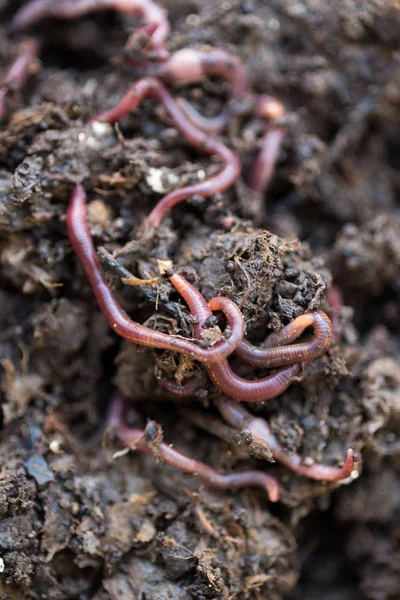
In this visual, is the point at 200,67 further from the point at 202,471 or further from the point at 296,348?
the point at 202,471

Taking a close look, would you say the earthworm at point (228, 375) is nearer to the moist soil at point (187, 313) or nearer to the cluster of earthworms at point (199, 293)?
the cluster of earthworms at point (199, 293)

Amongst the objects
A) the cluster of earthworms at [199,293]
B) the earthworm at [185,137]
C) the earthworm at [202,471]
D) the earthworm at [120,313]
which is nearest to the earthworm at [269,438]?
the cluster of earthworms at [199,293]

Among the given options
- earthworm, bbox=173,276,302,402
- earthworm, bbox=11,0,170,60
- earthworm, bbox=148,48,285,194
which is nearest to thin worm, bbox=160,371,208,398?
earthworm, bbox=173,276,302,402

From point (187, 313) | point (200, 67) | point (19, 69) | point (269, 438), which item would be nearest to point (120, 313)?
point (187, 313)

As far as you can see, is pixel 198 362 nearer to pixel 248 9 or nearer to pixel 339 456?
pixel 339 456

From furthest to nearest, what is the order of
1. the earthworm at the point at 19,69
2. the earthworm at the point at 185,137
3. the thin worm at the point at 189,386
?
the earthworm at the point at 19,69 → the earthworm at the point at 185,137 → the thin worm at the point at 189,386
